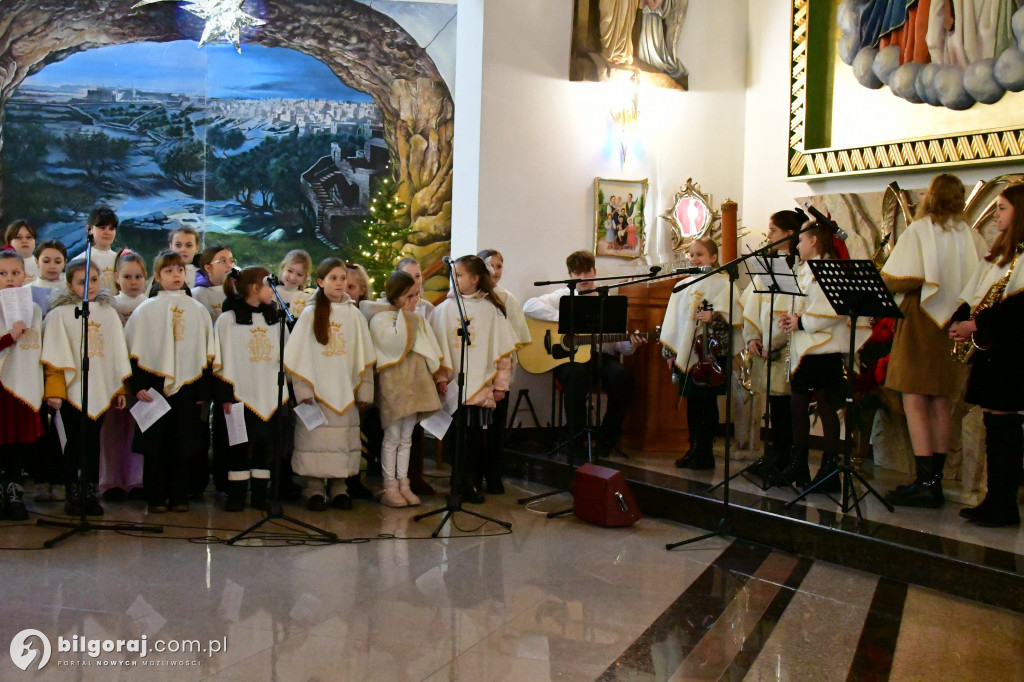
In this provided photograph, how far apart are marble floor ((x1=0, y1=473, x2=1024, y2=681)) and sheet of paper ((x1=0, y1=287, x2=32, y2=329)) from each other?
120 centimetres

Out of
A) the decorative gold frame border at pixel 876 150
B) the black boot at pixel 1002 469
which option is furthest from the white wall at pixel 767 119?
the black boot at pixel 1002 469

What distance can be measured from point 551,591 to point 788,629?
3.73 ft

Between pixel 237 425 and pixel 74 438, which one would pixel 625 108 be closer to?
pixel 237 425

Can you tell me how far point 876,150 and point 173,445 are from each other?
6049mm

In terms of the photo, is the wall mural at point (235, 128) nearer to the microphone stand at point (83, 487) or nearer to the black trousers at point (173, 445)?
the black trousers at point (173, 445)

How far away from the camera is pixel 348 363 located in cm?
645

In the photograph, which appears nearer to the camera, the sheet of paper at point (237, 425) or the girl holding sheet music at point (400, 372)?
the sheet of paper at point (237, 425)

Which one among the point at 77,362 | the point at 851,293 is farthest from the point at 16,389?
the point at 851,293

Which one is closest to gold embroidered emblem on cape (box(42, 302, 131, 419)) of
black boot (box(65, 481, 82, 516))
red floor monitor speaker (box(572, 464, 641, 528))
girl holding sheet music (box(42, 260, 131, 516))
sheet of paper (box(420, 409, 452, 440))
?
girl holding sheet music (box(42, 260, 131, 516))

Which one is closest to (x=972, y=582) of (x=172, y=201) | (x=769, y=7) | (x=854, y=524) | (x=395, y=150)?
(x=854, y=524)

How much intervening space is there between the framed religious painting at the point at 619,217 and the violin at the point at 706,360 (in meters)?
2.04

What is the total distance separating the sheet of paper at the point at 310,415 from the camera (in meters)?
6.41

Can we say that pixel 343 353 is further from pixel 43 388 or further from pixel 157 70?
pixel 157 70

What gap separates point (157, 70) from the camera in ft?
33.2
